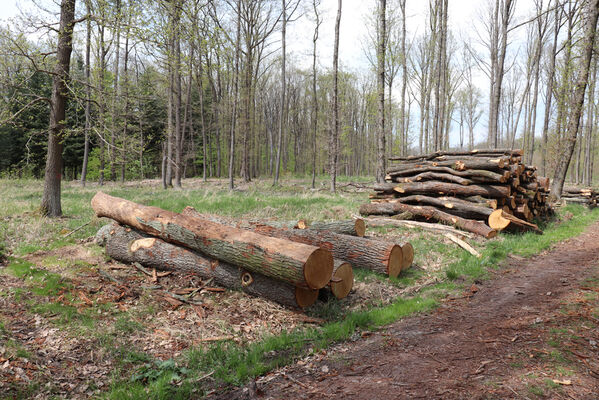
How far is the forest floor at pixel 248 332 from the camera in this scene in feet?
9.94

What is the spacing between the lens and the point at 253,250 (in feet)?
15.3

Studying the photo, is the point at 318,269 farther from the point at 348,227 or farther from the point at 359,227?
the point at 359,227

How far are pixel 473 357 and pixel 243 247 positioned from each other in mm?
3130

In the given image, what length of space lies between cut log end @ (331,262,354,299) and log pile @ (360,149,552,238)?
17.0ft

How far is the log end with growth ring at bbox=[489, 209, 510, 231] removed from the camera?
8.57 m

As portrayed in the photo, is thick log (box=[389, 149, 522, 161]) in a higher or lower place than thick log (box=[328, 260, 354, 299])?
higher

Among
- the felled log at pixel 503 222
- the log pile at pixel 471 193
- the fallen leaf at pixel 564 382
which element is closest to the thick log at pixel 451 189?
the log pile at pixel 471 193

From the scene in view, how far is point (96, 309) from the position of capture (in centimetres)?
433

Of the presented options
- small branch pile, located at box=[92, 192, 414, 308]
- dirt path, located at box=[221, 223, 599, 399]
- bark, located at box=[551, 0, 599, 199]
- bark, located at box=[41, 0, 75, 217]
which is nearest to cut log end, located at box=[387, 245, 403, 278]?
small branch pile, located at box=[92, 192, 414, 308]

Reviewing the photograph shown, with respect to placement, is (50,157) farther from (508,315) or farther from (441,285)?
(508,315)

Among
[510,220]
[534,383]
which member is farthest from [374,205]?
[534,383]

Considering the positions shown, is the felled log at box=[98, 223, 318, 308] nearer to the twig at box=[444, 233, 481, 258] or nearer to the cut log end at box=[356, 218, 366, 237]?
the cut log end at box=[356, 218, 366, 237]

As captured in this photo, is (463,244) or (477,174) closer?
(463,244)

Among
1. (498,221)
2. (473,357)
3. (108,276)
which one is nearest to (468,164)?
(498,221)
